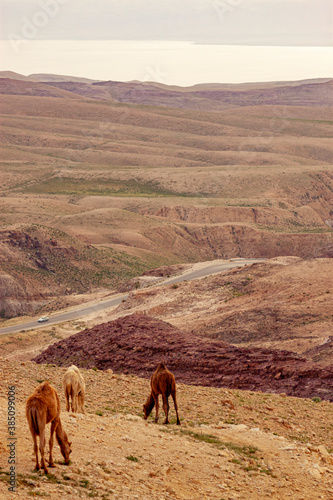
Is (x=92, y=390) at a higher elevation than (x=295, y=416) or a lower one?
higher

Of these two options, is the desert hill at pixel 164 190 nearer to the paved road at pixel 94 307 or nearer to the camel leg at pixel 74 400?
the paved road at pixel 94 307

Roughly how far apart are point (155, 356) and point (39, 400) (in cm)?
1348

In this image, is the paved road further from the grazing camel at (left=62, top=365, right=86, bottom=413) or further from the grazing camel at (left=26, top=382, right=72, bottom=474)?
the grazing camel at (left=26, top=382, right=72, bottom=474)

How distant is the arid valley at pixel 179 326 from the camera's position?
11.3 m

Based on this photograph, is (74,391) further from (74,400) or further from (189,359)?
(189,359)

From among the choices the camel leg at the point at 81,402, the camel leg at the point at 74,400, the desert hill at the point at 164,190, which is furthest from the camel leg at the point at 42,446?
the desert hill at the point at 164,190

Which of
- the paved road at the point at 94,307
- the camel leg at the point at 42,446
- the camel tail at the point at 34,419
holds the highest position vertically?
the camel tail at the point at 34,419

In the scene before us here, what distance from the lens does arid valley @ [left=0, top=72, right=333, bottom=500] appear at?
11328mm

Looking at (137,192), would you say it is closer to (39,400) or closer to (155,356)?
(155,356)

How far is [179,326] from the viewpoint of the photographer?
37.5 m

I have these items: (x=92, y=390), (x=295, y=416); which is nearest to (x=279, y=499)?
(x=295, y=416)

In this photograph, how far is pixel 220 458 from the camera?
12.0m

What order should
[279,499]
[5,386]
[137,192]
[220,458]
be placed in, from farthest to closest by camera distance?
[137,192] → [5,386] → [220,458] → [279,499]

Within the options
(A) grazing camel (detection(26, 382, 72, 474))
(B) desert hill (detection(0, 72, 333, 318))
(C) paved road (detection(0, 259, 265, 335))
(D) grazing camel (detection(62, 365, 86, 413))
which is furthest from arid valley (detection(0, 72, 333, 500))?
(C) paved road (detection(0, 259, 265, 335))
